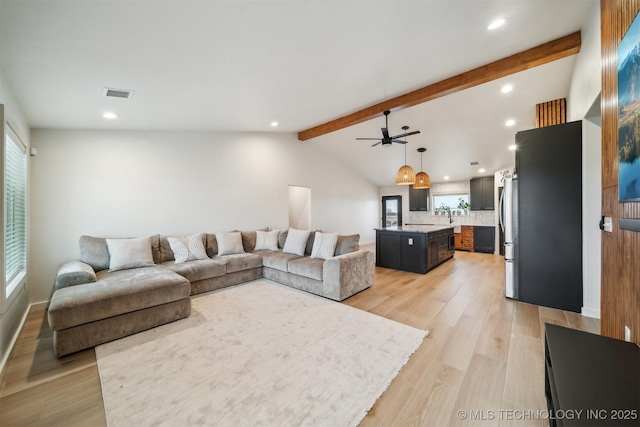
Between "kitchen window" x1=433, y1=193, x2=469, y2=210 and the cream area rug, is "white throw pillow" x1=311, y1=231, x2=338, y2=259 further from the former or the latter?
"kitchen window" x1=433, y1=193, x2=469, y2=210

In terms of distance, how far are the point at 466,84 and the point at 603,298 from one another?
2912mm

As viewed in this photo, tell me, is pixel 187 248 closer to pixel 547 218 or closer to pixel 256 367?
pixel 256 367

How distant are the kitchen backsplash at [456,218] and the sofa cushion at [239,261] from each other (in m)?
6.33

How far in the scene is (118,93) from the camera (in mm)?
2770

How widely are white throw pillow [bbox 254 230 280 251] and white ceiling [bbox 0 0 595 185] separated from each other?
2282 millimetres

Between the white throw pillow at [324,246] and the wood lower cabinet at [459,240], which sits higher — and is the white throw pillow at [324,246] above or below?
above

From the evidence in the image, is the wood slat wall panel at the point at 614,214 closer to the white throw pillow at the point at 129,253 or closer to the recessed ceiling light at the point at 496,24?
the recessed ceiling light at the point at 496,24

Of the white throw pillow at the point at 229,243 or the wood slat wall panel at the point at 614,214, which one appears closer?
the wood slat wall panel at the point at 614,214

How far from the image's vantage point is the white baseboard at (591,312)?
2.74m

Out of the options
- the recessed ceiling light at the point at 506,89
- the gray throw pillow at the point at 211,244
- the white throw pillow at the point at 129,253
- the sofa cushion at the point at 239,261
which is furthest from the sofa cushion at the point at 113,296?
the recessed ceiling light at the point at 506,89

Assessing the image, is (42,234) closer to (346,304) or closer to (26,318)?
(26,318)

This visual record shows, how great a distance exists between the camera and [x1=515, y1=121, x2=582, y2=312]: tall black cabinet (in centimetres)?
288

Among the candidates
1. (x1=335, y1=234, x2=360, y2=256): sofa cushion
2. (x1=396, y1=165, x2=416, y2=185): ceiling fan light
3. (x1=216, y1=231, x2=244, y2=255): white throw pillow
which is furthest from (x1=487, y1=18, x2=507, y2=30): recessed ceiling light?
(x1=216, y1=231, x2=244, y2=255): white throw pillow

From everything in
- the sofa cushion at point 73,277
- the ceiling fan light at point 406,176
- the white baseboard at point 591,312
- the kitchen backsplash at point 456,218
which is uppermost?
the ceiling fan light at point 406,176
